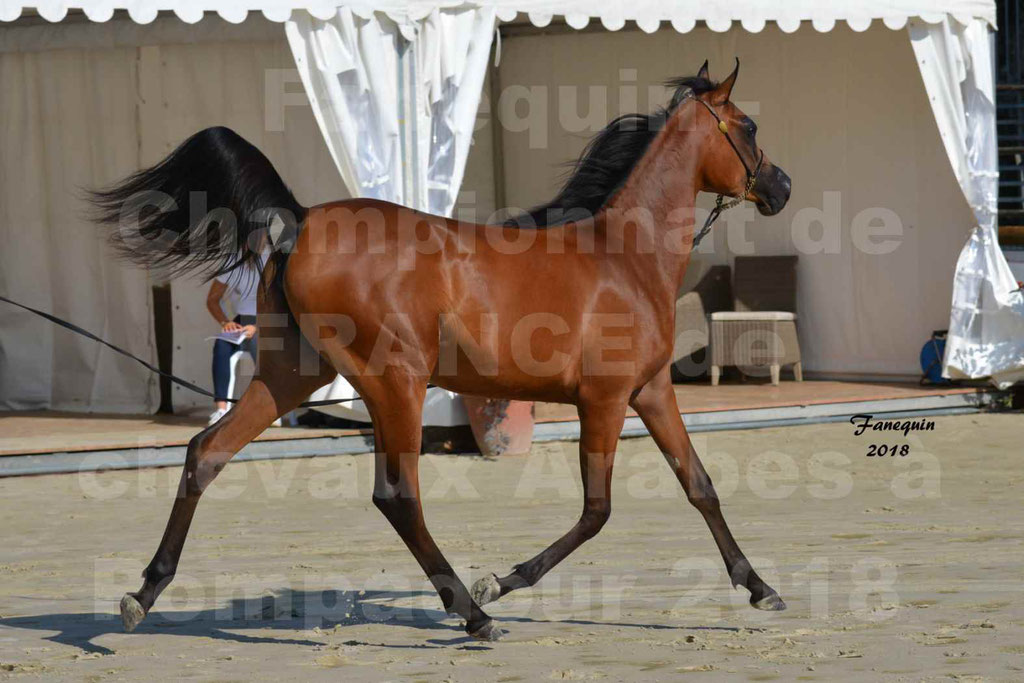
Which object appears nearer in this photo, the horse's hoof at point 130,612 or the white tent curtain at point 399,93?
the horse's hoof at point 130,612

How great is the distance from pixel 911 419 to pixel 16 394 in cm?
621

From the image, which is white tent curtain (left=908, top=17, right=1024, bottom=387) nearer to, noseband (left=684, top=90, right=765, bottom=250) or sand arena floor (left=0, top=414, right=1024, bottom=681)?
sand arena floor (left=0, top=414, right=1024, bottom=681)

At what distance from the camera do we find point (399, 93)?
777cm

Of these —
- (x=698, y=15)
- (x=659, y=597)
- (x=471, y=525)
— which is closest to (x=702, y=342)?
(x=698, y=15)

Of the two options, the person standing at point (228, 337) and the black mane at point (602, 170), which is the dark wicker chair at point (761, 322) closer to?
the person standing at point (228, 337)

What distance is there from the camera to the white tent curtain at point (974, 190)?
28.9 feet

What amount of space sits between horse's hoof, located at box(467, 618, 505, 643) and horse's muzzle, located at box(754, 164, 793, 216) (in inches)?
68.2

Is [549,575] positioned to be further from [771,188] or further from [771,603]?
[771,188]

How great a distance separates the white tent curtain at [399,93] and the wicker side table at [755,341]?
123 inches

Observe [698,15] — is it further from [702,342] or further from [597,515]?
[597,515]

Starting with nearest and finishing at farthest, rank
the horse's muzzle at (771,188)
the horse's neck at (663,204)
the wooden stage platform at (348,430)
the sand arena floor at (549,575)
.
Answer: the sand arena floor at (549,575)
the horse's neck at (663,204)
the horse's muzzle at (771,188)
the wooden stage platform at (348,430)
